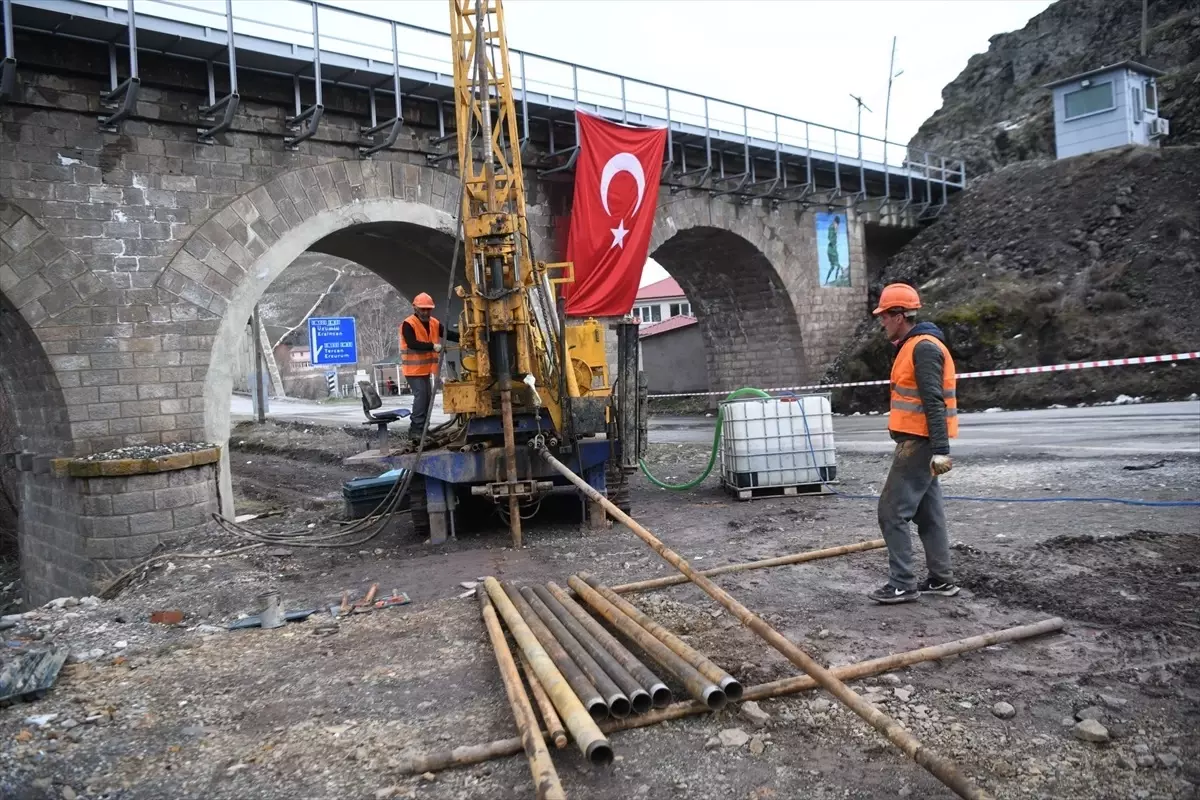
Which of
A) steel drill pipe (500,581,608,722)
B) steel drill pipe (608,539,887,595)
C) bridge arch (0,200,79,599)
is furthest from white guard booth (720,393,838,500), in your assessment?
bridge arch (0,200,79,599)

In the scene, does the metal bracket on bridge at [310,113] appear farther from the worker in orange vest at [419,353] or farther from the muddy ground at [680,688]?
the muddy ground at [680,688]

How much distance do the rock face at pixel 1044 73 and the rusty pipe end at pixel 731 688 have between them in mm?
26338

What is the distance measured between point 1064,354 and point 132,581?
17.2 meters

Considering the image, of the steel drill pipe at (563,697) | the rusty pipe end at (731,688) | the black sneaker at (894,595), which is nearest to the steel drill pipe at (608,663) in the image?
the steel drill pipe at (563,697)

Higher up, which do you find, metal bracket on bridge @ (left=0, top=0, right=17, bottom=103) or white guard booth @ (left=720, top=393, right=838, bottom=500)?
metal bracket on bridge @ (left=0, top=0, right=17, bottom=103)

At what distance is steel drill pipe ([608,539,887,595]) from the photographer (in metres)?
5.57

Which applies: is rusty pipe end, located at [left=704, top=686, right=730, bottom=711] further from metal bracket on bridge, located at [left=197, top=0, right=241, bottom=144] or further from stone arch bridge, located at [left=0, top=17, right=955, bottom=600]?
metal bracket on bridge, located at [left=197, top=0, right=241, bottom=144]

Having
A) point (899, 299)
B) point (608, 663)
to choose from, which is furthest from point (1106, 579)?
point (608, 663)

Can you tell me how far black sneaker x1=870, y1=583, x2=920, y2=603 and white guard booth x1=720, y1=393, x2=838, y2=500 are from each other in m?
4.12

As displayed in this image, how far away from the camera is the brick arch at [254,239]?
34.6ft

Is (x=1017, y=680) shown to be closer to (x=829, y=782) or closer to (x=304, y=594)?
(x=829, y=782)

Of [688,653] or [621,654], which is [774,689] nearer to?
[688,653]

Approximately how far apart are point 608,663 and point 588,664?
92 mm

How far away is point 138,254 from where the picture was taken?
10062 mm
